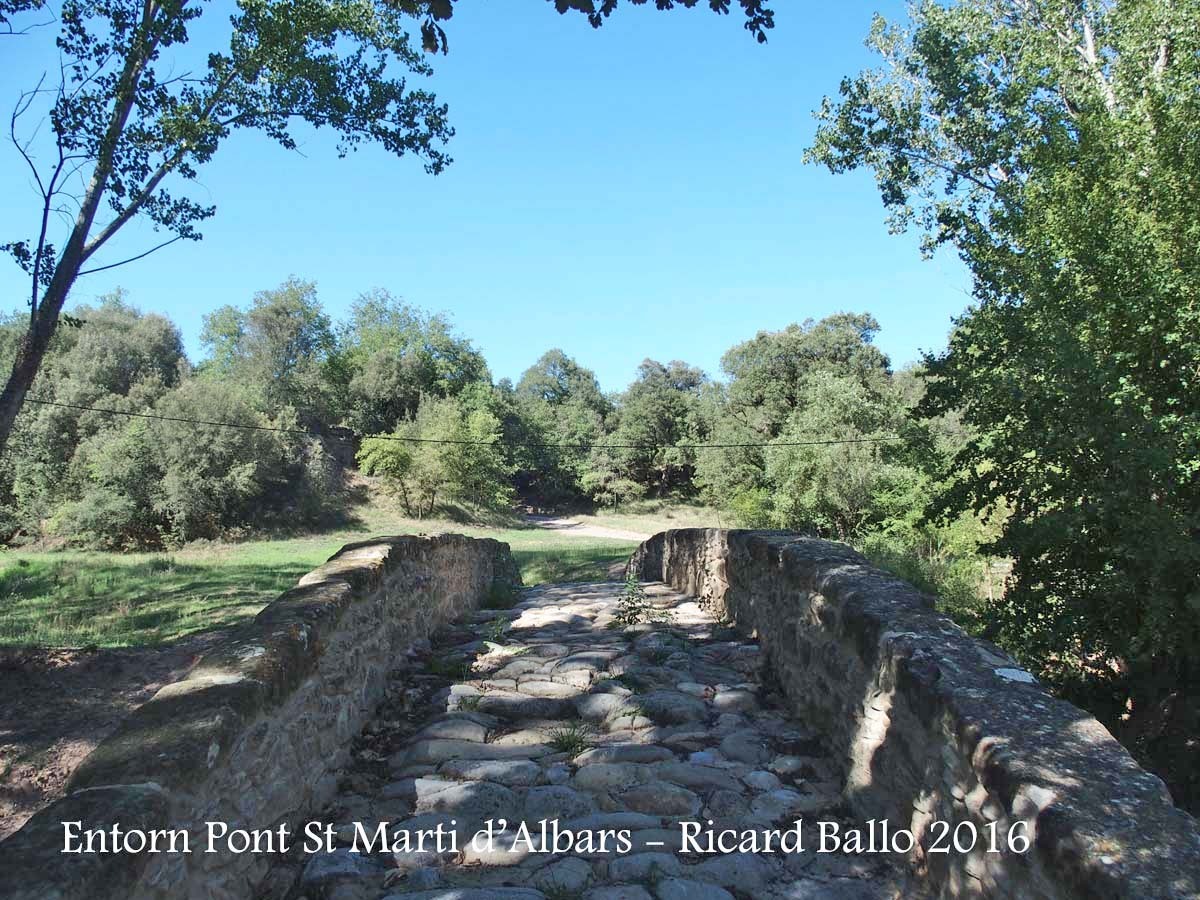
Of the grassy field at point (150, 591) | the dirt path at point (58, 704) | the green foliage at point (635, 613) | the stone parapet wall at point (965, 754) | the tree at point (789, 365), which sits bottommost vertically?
the grassy field at point (150, 591)

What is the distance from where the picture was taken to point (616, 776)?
3.49 meters

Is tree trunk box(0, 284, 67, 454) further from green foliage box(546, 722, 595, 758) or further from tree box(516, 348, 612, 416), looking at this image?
tree box(516, 348, 612, 416)

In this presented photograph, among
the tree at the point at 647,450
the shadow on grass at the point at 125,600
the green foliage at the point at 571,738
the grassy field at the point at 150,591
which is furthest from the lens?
the tree at the point at 647,450

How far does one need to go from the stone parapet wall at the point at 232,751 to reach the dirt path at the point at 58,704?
1693 millimetres

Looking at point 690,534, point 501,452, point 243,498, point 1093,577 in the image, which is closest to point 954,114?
point 690,534

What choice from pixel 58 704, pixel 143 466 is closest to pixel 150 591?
pixel 58 704

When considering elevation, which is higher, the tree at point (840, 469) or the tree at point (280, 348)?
the tree at point (280, 348)

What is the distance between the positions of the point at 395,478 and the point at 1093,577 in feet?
119

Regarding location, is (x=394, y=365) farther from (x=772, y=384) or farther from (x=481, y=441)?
(x=772, y=384)

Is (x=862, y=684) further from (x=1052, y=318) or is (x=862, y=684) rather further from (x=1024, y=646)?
(x=1052, y=318)

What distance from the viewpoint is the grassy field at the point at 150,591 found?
9547 millimetres

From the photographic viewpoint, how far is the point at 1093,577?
18.8 feet

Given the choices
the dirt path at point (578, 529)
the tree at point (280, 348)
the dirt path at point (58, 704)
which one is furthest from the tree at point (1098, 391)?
the tree at point (280, 348)

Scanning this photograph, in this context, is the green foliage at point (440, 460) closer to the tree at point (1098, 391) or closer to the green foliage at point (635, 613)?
the green foliage at point (635, 613)
